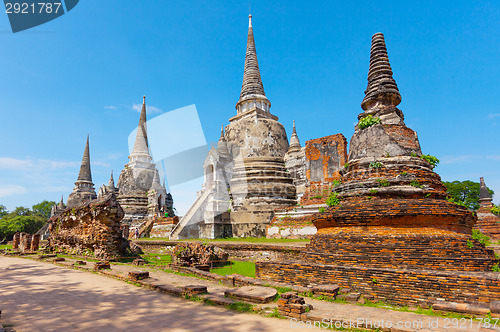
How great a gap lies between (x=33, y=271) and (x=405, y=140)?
12.9m

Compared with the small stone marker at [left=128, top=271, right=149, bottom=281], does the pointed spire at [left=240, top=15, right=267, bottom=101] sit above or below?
above

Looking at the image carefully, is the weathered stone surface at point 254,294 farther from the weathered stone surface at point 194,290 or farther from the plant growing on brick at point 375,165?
the plant growing on brick at point 375,165

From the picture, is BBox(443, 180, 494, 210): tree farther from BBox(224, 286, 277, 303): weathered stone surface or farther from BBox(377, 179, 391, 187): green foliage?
BBox(224, 286, 277, 303): weathered stone surface

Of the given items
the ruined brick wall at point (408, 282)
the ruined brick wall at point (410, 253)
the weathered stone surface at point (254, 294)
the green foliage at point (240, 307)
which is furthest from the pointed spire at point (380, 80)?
the green foliage at point (240, 307)

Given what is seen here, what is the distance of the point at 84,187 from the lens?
39094mm

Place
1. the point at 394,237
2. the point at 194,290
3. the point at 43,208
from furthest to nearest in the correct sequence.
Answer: the point at 43,208
the point at 394,237
the point at 194,290

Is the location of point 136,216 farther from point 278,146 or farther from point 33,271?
point 33,271

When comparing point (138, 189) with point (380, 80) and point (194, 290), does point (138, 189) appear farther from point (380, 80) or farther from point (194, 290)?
point (194, 290)

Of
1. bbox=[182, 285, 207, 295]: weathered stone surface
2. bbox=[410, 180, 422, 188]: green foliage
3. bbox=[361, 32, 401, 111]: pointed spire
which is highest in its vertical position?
bbox=[361, 32, 401, 111]: pointed spire

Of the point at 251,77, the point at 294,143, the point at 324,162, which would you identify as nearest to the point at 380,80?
the point at 324,162

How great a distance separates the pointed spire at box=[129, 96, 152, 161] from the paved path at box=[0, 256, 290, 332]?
90.1 ft

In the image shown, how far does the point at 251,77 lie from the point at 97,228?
68.6 ft

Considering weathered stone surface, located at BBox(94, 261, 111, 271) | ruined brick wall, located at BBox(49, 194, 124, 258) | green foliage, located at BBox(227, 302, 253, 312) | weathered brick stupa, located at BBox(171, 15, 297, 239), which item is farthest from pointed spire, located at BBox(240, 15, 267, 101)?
green foliage, located at BBox(227, 302, 253, 312)

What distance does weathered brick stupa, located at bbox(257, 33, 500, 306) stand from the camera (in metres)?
6.03
